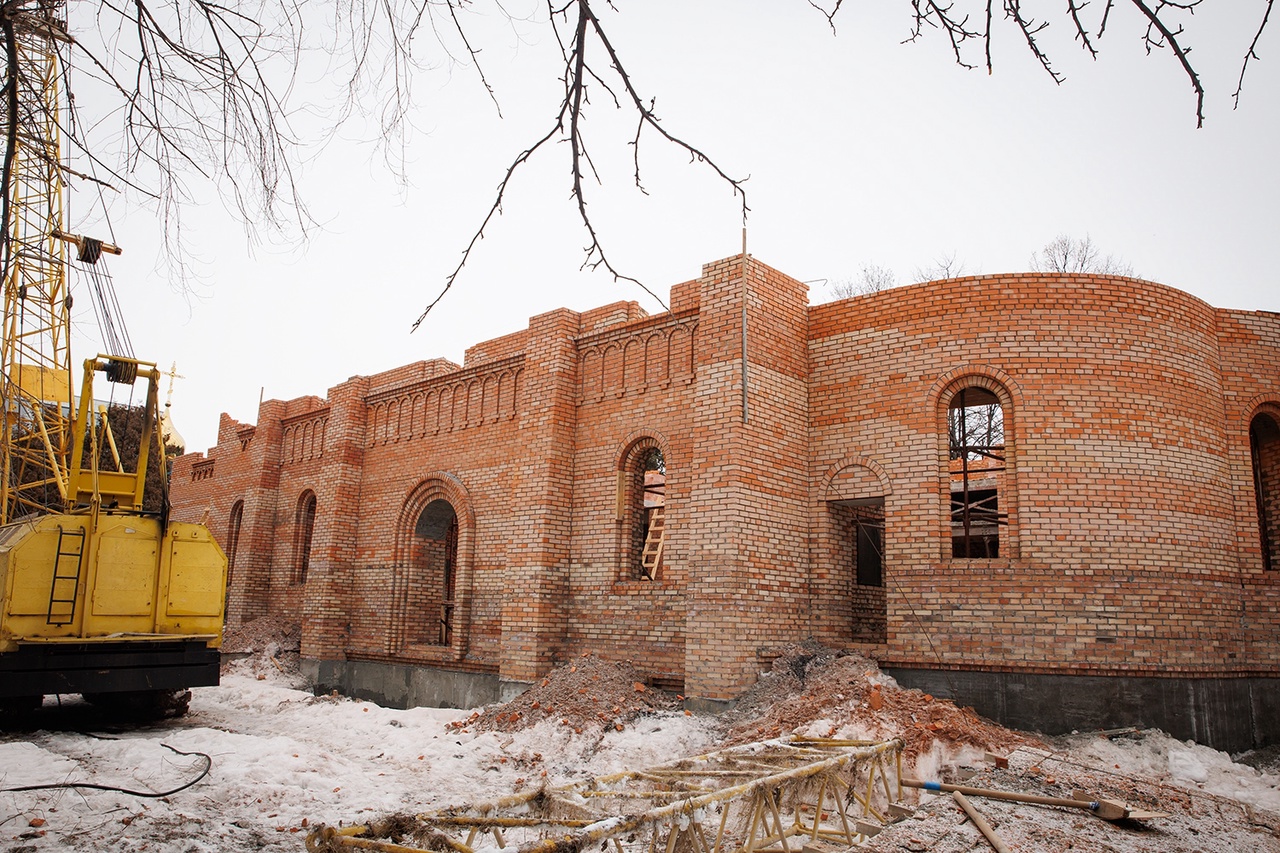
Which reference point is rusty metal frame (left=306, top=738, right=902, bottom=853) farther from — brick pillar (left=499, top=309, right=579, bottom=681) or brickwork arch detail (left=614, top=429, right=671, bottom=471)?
brick pillar (left=499, top=309, right=579, bottom=681)

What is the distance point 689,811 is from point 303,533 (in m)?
16.0

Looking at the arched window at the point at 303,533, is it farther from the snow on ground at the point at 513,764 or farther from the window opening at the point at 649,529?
the window opening at the point at 649,529

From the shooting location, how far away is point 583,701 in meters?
10.9

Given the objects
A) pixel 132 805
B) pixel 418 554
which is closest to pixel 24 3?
pixel 132 805

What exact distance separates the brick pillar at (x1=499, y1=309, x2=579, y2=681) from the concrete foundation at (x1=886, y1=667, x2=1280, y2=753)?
5.38 meters

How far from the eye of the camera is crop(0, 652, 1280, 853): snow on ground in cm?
662

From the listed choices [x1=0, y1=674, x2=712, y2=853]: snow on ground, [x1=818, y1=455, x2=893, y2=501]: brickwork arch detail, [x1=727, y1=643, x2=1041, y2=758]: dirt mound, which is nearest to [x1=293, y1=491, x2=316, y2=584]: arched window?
[x1=0, y1=674, x2=712, y2=853]: snow on ground

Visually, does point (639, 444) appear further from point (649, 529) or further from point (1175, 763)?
point (1175, 763)

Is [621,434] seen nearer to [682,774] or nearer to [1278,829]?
[682,774]

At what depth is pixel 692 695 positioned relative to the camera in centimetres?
1066

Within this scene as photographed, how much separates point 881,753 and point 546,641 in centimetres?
650

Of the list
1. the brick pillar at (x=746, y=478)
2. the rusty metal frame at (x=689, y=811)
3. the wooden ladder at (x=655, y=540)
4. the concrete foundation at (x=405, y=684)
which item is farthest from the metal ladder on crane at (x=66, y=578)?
the wooden ladder at (x=655, y=540)

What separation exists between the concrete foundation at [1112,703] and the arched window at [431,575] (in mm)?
9380

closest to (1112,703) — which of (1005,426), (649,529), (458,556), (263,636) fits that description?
(1005,426)
